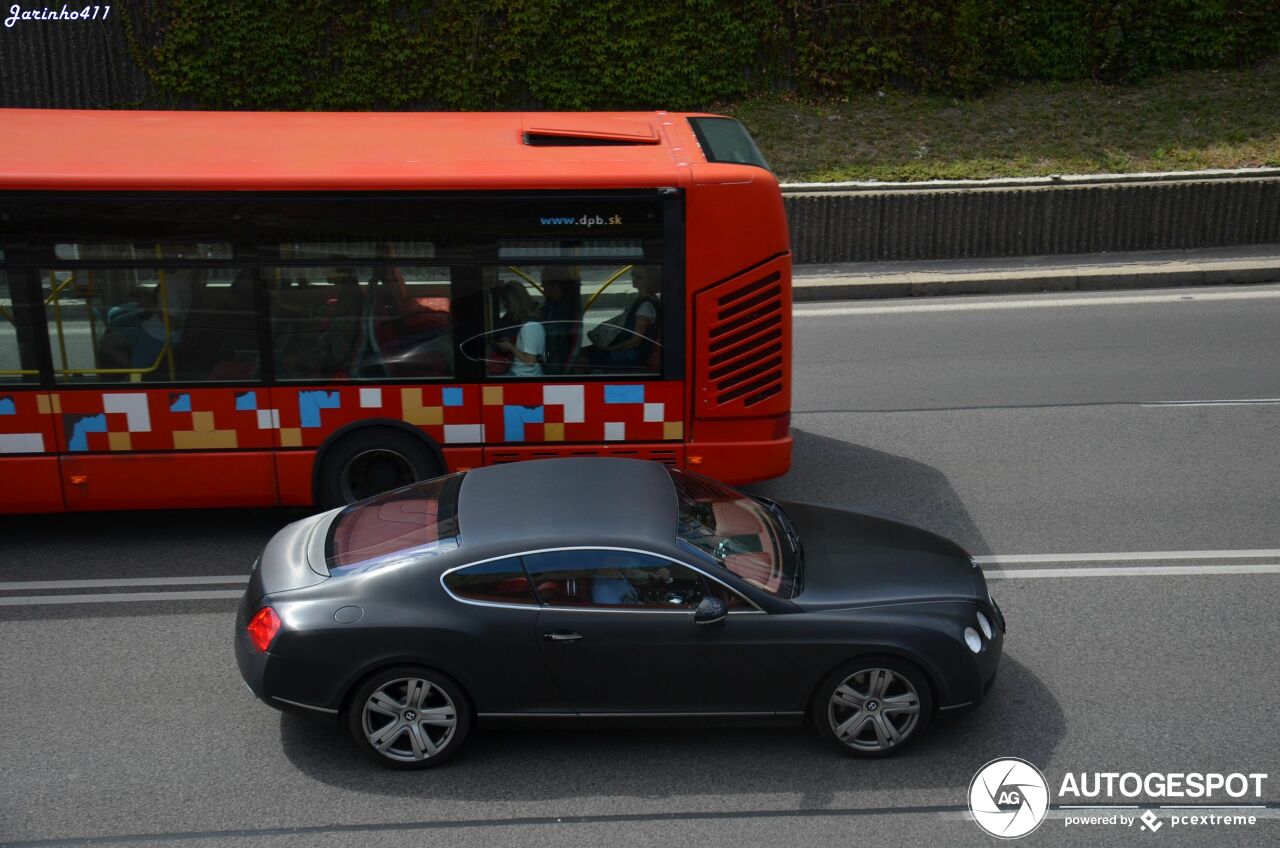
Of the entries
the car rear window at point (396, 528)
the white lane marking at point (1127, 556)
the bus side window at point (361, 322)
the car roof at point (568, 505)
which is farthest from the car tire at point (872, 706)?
the bus side window at point (361, 322)

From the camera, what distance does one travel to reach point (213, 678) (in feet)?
22.2

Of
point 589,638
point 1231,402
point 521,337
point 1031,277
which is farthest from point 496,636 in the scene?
point 1031,277

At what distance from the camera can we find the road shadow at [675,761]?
5.76m

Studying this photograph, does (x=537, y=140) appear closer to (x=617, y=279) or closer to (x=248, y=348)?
(x=617, y=279)

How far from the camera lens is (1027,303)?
593 inches

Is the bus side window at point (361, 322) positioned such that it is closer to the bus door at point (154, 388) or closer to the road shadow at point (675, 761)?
the bus door at point (154, 388)

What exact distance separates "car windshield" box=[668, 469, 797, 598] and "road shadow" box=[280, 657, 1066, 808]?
2.54 feet

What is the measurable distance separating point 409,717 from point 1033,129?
15.9 m

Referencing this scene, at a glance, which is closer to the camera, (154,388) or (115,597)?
(115,597)

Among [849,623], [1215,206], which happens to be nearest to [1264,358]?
[1215,206]

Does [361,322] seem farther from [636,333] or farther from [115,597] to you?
[115,597]

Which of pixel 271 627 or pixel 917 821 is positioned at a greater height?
pixel 271 627

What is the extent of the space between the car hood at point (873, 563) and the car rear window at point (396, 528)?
1.81m

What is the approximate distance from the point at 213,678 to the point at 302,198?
10.3 feet
